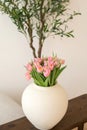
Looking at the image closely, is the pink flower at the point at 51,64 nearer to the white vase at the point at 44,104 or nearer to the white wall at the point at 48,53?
the white vase at the point at 44,104

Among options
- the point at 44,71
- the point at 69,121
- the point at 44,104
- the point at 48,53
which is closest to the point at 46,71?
the point at 44,71

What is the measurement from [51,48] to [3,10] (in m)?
0.63

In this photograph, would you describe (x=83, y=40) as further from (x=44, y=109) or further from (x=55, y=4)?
(x=44, y=109)

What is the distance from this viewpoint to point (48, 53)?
86.1 inches

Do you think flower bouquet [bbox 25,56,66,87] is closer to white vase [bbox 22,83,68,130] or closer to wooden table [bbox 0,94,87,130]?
white vase [bbox 22,83,68,130]

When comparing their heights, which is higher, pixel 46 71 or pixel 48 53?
pixel 46 71

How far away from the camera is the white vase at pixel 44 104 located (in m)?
1.30

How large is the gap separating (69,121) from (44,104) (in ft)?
0.93

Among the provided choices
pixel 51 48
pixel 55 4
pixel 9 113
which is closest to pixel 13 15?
pixel 55 4

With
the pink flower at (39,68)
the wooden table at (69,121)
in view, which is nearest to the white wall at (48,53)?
the wooden table at (69,121)

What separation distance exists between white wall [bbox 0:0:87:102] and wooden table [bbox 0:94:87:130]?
58cm

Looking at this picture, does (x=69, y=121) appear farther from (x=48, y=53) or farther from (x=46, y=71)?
(x=48, y=53)

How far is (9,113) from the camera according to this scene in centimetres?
171

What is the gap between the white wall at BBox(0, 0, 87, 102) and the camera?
1.93m
